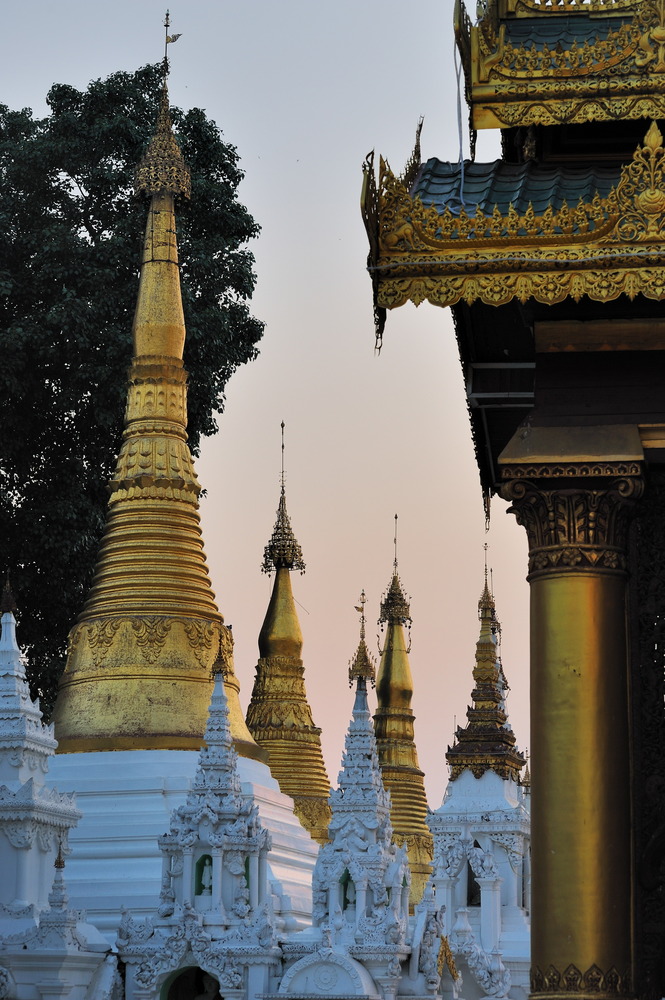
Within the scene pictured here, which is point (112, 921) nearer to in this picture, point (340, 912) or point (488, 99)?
point (340, 912)

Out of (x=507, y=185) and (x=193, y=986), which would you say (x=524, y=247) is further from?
(x=193, y=986)

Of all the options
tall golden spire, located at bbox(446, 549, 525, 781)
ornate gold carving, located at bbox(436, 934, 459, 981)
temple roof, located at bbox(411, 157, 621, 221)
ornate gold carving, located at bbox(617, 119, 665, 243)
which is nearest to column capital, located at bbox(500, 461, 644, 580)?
ornate gold carving, located at bbox(617, 119, 665, 243)

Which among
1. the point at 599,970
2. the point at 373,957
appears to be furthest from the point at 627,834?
the point at 373,957

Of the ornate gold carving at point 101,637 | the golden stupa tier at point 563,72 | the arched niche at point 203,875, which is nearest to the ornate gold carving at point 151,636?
the ornate gold carving at point 101,637

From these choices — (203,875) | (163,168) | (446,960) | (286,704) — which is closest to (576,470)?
(203,875)

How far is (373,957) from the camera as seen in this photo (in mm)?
22219

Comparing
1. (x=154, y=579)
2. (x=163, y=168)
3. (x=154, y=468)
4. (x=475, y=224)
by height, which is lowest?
(x=475, y=224)

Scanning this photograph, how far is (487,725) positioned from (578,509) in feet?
78.9

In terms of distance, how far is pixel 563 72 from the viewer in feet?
30.8

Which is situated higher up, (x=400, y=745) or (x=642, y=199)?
(x=400, y=745)

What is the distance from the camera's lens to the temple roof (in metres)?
9.08

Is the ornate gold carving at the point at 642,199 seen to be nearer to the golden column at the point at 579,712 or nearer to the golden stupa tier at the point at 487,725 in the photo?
the golden column at the point at 579,712

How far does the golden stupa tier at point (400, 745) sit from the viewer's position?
38812 mm

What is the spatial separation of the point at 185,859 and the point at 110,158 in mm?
14453
